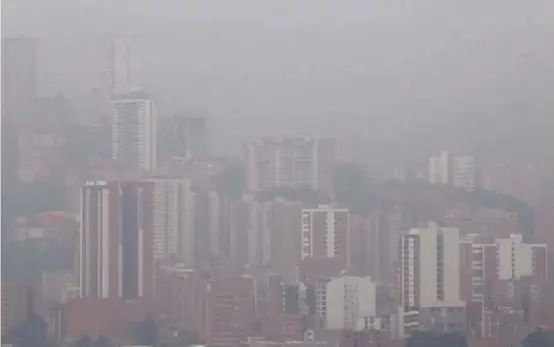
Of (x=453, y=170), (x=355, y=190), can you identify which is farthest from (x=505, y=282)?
(x=355, y=190)

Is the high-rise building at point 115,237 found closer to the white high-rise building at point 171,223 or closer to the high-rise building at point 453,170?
the white high-rise building at point 171,223

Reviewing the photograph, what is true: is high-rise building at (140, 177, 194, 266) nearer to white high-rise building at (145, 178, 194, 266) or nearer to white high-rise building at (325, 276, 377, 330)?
white high-rise building at (145, 178, 194, 266)

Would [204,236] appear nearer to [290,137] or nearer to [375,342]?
[290,137]

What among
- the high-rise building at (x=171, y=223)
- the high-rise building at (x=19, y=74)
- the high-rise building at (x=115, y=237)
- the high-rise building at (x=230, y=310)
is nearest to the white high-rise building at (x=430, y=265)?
the high-rise building at (x=230, y=310)

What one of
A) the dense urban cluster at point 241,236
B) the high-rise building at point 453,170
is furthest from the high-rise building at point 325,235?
the high-rise building at point 453,170

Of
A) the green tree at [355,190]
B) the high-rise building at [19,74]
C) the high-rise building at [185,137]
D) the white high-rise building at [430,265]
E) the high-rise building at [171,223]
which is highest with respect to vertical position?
the high-rise building at [19,74]

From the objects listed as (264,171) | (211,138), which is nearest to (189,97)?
(211,138)

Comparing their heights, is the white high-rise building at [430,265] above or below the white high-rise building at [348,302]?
above
